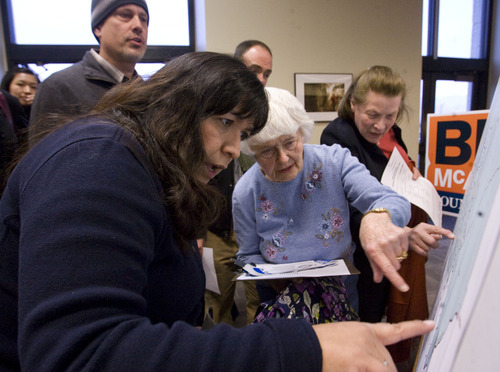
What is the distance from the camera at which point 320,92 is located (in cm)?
379

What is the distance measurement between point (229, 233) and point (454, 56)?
474 centimetres

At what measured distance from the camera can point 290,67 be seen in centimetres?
368

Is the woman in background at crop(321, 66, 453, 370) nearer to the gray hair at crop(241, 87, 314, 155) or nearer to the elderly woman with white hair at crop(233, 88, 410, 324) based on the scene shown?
the elderly woman with white hair at crop(233, 88, 410, 324)

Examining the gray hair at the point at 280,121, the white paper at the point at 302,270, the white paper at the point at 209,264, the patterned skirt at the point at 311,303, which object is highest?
the gray hair at the point at 280,121

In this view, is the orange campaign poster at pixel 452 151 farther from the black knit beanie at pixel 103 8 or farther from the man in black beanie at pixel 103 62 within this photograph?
the black knit beanie at pixel 103 8

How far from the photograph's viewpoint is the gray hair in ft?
3.60

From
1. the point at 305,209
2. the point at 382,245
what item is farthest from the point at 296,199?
the point at 382,245

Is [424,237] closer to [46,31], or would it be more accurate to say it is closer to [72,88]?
[72,88]

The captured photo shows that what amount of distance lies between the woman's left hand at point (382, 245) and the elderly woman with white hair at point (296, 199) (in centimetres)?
16

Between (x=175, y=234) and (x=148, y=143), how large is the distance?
0.17 m

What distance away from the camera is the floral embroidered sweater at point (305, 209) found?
1.09 metres

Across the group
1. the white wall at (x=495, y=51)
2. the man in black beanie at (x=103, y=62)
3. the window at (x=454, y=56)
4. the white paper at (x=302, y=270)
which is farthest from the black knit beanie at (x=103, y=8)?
the white wall at (x=495, y=51)

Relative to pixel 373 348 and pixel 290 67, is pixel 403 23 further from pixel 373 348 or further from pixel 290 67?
pixel 373 348

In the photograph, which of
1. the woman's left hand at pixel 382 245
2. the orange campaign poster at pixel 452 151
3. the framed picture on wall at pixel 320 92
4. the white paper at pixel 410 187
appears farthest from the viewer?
the framed picture on wall at pixel 320 92
